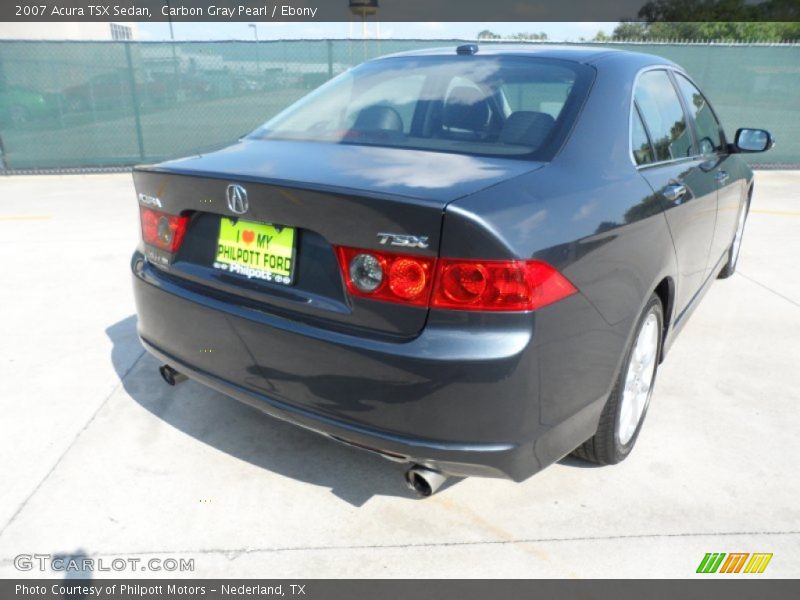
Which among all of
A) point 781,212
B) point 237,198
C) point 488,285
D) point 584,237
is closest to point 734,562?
point 584,237

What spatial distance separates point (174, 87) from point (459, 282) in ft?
33.3

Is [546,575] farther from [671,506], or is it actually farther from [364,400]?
[364,400]

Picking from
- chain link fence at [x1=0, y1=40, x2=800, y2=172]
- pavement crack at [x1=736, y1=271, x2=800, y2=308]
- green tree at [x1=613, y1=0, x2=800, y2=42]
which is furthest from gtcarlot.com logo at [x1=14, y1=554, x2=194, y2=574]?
green tree at [x1=613, y1=0, x2=800, y2=42]

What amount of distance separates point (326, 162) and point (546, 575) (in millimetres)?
1535

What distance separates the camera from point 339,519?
7.61 feet

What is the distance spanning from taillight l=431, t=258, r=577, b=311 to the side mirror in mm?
2758

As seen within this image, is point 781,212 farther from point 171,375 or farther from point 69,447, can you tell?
point 69,447

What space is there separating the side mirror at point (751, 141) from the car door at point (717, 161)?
83 mm

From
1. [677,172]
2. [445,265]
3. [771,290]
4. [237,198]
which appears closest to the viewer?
[445,265]

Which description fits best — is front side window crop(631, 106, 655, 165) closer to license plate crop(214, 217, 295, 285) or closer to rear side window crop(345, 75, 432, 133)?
rear side window crop(345, 75, 432, 133)

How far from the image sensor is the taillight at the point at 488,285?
1763mm

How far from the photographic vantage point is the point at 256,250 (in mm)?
2109

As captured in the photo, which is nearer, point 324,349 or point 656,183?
point 324,349

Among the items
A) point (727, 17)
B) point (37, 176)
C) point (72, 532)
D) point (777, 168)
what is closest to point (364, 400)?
point (72, 532)
